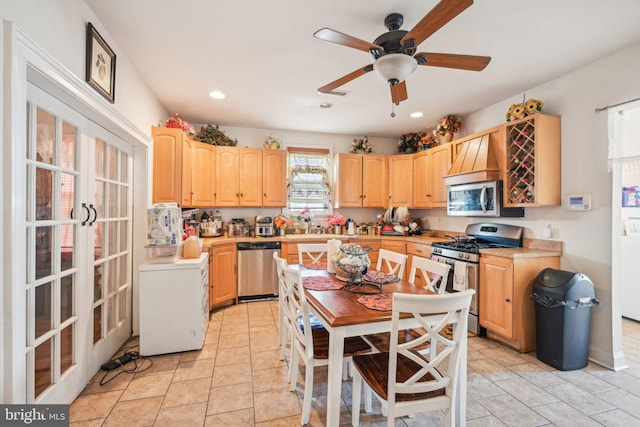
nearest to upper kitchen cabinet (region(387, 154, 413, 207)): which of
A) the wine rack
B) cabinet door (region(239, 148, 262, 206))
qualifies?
the wine rack

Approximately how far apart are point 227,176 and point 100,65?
7.26 ft

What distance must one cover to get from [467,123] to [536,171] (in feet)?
4.68

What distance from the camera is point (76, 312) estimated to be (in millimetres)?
1972

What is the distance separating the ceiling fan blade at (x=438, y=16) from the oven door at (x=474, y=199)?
225cm

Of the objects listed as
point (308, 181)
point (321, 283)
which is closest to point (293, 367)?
point (321, 283)

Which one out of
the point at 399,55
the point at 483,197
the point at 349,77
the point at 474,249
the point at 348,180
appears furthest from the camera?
the point at 348,180

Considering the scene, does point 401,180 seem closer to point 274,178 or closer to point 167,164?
point 274,178

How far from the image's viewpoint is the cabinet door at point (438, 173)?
395cm

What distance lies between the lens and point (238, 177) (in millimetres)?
4191

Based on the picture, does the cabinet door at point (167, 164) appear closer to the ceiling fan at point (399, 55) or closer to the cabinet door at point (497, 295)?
the ceiling fan at point (399, 55)

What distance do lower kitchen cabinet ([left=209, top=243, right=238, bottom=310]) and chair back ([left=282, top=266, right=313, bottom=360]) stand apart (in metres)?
1.96

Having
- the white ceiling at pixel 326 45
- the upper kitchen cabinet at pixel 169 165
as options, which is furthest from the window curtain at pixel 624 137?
the upper kitchen cabinet at pixel 169 165

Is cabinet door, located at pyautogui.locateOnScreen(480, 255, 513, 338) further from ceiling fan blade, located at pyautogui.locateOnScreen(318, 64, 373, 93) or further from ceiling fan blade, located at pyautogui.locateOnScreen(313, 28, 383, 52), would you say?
ceiling fan blade, located at pyautogui.locateOnScreen(313, 28, 383, 52)

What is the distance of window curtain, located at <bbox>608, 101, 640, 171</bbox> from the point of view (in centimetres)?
231
